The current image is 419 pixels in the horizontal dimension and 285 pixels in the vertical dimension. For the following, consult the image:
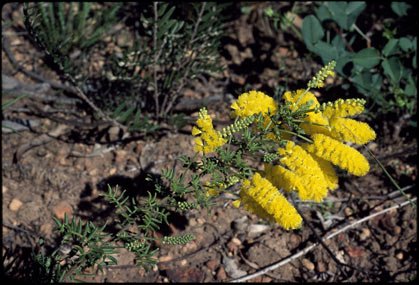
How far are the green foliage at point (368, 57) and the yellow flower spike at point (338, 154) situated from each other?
1412mm

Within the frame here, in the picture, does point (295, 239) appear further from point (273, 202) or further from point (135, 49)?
point (135, 49)

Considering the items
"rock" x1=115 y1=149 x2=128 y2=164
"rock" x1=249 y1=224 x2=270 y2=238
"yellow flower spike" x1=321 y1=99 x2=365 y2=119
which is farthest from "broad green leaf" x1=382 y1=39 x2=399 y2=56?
"rock" x1=115 y1=149 x2=128 y2=164

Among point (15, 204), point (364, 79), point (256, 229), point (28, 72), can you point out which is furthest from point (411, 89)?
point (28, 72)

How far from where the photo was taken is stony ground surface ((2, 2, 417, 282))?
234cm

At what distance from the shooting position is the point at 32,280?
1.65m

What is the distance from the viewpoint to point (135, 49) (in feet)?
8.38

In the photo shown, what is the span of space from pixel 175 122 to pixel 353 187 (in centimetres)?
136

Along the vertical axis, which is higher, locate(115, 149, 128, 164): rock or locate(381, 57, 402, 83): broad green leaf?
locate(381, 57, 402, 83): broad green leaf

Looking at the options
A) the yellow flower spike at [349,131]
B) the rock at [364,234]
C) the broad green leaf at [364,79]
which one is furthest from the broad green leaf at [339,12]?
the yellow flower spike at [349,131]

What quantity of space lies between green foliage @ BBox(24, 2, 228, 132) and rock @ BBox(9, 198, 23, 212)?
829 mm

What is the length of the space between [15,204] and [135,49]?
4.17 feet

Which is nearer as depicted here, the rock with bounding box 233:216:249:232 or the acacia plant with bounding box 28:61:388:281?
the acacia plant with bounding box 28:61:388:281

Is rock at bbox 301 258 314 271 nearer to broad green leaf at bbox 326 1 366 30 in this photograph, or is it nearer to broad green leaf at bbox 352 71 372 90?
broad green leaf at bbox 352 71 372 90

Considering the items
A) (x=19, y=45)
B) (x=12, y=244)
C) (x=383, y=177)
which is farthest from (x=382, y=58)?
(x=19, y=45)
